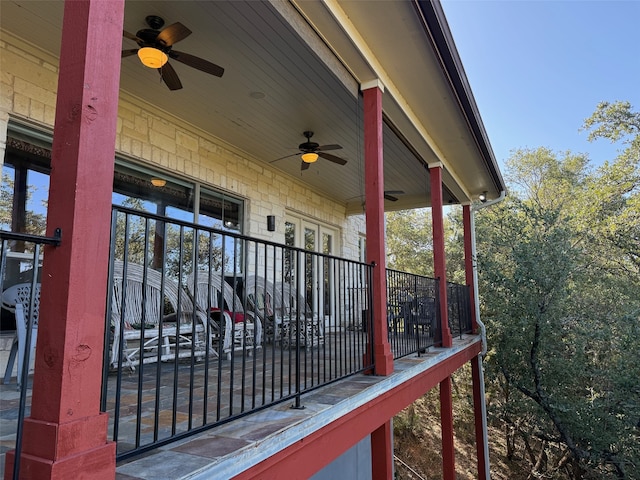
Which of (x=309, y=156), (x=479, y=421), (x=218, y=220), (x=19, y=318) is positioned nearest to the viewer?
(x=19, y=318)

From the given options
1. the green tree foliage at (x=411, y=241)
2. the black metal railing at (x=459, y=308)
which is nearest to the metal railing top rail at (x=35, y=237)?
the black metal railing at (x=459, y=308)

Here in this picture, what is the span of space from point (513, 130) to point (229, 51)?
23102 millimetres

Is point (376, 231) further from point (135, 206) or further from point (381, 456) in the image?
point (135, 206)

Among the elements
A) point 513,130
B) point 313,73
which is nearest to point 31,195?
point 313,73

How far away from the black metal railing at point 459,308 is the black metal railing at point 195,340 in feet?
9.00

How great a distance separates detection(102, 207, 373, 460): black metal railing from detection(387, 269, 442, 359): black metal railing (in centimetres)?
58

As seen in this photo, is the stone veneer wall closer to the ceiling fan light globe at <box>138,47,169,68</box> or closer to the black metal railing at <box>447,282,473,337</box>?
the ceiling fan light globe at <box>138,47,169,68</box>

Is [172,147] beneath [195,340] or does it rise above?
above

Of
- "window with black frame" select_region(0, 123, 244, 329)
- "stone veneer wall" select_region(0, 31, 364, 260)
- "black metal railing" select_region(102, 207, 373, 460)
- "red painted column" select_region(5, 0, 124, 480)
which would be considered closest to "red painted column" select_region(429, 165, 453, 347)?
"black metal railing" select_region(102, 207, 373, 460)

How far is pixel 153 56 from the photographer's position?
9.73 feet

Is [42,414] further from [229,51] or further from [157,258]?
[157,258]

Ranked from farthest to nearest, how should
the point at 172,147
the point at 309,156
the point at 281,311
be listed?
the point at 309,156 → the point at 172,147 → the point at 281,311

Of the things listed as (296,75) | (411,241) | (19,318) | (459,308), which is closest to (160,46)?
(296,75)

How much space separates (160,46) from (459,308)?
514 cm
